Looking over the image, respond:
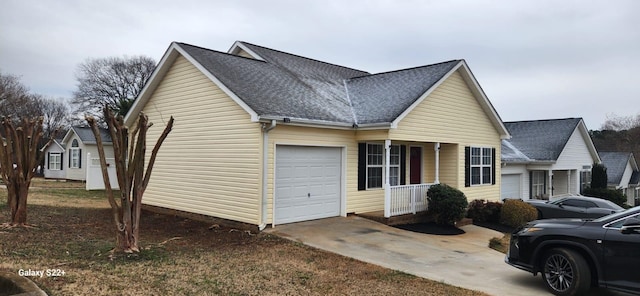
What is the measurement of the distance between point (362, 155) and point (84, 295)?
360 inches

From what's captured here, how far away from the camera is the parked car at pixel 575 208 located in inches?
626

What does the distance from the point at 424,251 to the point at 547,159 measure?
17.1 metres

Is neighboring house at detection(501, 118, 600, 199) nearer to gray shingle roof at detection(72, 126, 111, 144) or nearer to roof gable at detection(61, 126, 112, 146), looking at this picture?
roof gable at detection(61, 126, 112, 146)

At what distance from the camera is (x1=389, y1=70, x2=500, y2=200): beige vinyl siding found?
44.4 feet

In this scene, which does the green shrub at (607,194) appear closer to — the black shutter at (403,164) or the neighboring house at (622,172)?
the neighboring house at (622,172)

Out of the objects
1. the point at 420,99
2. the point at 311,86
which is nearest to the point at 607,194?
the point at 420,99

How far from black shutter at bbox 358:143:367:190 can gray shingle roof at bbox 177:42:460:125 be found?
90 centimetres

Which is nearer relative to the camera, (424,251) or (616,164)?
(424,251)

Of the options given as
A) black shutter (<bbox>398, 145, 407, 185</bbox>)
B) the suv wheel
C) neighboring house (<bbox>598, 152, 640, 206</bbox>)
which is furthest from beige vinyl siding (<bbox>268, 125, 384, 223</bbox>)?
neighboring house (<bbox>598, 152, 640, 206</bbox>)

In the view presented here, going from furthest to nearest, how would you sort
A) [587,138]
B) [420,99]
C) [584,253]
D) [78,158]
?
[78,158], [587,138], [420,99], [584,253]

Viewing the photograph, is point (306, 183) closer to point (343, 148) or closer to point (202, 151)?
point (343, 148)

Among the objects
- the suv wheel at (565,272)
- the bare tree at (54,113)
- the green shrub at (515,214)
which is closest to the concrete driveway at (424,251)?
the suv wheel at (565,272)

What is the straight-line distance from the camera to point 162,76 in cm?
1381

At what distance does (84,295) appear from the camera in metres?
5.29
